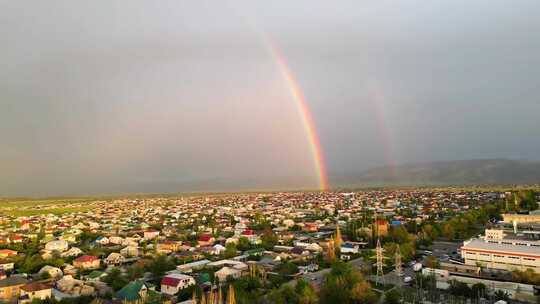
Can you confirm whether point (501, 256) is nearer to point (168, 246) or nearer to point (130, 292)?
point (130, 292)

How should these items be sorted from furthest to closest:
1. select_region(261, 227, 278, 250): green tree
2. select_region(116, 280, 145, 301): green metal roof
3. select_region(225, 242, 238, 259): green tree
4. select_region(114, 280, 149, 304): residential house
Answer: select_region(261, 227, 278, 250): green tree → select_region(225, 242, 238, 259): green tree → select_region(116, 280, 145, 301): green metal roof → select_region(114, 280, 149, 304): residential house

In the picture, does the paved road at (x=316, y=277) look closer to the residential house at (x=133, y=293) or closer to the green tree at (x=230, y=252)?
Answer: the green tree at (x=230, y=252)

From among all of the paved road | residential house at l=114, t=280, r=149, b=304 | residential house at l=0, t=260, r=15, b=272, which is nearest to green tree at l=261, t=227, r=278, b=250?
the paved road

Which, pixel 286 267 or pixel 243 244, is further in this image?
pixel 243 244

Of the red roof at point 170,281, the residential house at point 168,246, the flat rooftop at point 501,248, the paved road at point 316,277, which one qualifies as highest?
the flat rooftop at point 501,248

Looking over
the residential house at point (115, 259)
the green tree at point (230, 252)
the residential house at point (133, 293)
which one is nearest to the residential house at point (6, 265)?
the residential house at point (115, 259)

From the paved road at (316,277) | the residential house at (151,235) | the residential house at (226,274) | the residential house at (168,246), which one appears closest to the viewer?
the paved road at (316,277)

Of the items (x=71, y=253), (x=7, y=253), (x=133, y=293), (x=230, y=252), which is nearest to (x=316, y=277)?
(x=230, y=252)

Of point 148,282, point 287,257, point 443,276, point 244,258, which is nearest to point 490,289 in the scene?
point 443,276

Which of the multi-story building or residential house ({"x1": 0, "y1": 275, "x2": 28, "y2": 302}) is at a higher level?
the multi-story building

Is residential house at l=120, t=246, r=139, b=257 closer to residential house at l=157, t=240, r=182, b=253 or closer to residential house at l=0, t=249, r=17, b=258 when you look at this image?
residential house at l=157, t=240, r=182, b=253

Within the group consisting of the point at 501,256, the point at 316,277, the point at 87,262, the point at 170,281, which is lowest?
the point at 316,277

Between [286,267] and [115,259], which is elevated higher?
[286,267]
